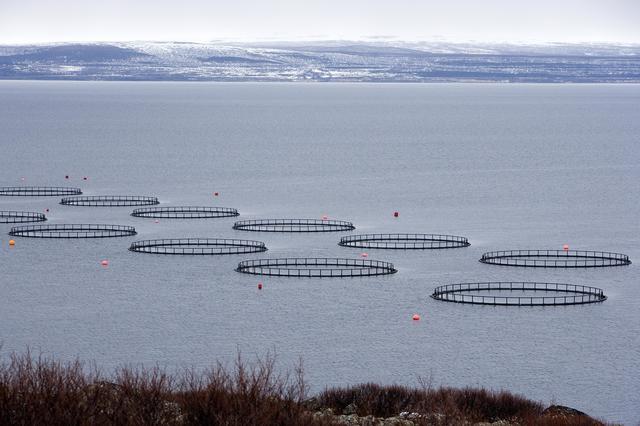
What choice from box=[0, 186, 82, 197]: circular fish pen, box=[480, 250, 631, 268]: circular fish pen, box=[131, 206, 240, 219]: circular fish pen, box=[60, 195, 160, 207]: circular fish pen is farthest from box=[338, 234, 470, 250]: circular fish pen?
box=[0, 186, 82, 197]: circular fish pen

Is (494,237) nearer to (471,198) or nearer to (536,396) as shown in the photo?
(471,198)

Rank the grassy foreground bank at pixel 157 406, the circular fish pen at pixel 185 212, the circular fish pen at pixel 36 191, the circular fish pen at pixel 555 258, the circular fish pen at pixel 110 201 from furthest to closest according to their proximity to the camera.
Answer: the circular fish pen at pixel 36 191 < the circular fish pen at pixel 110 201 < the circular fish pen at pixel 185 212 < the circular fish pen at pixel 555 258 < the grassy foreground bank at pixel 157 406

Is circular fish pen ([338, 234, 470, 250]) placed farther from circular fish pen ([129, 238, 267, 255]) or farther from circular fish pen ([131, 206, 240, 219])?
circular fish pen ([131, 206, 240, 219])

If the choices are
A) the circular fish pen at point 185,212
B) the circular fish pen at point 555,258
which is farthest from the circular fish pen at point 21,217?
the circular fish pen at point 555,258

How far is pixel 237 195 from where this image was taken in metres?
183

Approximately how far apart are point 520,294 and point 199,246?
37249mm

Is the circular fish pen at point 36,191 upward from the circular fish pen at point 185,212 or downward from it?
downward

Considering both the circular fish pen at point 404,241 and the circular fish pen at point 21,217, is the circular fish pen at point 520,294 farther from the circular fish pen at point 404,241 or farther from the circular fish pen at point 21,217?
the circular fish pen at point 21,217

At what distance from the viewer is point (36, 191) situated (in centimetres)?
18038

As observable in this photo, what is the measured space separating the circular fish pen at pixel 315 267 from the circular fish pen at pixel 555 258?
35.2 ft

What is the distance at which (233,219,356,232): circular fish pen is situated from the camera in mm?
148500

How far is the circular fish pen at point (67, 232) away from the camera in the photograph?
140 metres

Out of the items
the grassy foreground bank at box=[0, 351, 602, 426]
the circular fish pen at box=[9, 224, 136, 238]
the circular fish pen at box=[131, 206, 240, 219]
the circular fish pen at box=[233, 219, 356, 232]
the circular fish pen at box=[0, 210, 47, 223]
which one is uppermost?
the grassy foreground bank at box=[0, 351, 602, 426]

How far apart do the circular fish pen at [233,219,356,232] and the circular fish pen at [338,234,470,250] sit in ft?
23.0
